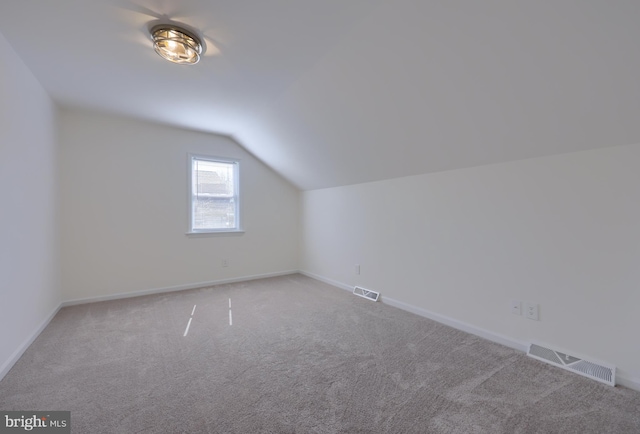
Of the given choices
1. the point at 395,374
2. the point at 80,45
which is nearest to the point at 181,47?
the point at 80,45

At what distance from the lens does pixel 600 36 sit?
1414 millimetres

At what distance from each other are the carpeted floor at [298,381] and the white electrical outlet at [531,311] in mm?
331

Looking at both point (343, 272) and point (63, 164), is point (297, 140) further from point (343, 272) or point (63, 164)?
point (63, 164)

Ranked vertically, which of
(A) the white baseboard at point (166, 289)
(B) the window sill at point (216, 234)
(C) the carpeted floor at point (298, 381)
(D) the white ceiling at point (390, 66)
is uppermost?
(D) the white ceiling at point (390, 66)

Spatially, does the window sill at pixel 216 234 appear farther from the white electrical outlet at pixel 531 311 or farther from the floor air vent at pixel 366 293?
the white electrical outlet at pixel 531 311

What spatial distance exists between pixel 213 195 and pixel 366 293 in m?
2.79

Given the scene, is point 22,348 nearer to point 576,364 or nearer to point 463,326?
point 463,326

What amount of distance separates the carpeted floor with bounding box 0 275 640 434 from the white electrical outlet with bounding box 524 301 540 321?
0.33m

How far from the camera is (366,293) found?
369 cm

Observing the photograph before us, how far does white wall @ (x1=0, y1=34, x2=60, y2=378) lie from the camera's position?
6.48 ft

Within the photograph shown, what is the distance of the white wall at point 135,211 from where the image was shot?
3.46 m

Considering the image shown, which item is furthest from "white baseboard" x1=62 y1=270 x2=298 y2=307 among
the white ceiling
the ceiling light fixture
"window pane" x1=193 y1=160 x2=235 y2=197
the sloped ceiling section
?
the ceiling light fixture

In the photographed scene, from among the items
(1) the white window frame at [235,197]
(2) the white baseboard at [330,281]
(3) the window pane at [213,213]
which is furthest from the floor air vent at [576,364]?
(3) the window pane at [213,213]

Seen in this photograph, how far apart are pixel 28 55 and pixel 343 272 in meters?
3.93
